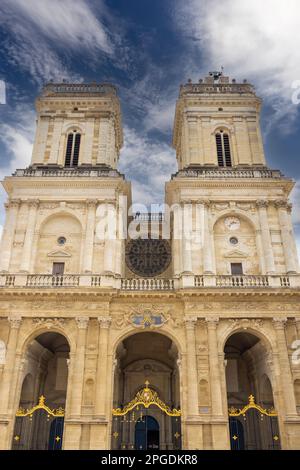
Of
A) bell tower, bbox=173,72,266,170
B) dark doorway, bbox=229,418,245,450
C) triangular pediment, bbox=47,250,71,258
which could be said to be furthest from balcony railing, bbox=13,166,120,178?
dark doorway, bbox=229,418,245,450

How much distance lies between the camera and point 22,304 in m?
22.8

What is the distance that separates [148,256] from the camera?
94.8 feet

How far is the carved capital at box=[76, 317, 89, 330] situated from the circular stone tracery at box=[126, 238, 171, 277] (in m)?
6.58

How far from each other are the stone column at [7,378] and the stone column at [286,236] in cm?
1609

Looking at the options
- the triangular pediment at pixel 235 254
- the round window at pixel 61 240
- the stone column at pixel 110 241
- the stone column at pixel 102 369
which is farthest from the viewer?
the round window at pixel 61 240

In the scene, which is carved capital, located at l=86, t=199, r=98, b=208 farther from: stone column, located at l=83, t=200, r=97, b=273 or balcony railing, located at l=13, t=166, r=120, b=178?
balcony railing, located at l=13, t=166, r=120, b=178

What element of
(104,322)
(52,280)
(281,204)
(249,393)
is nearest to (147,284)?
(104,322)

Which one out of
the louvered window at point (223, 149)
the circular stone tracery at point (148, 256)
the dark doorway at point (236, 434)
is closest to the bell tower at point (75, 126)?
the circular stone tracery at point (148, 256)

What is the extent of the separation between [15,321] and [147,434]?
11.2 meters

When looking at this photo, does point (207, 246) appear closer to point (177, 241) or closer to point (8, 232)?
point (177, 241)

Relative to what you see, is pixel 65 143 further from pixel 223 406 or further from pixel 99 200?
pixel 223 406

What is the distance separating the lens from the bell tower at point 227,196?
82.5ft

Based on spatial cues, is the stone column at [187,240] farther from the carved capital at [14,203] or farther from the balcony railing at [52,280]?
the carved capital at [14,203]

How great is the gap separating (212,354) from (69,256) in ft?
34.6
